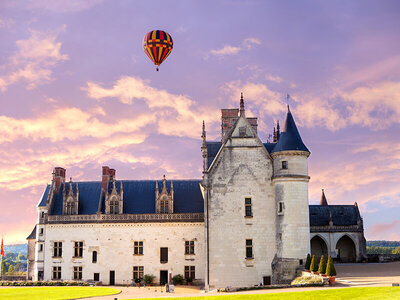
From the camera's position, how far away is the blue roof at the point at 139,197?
167ft

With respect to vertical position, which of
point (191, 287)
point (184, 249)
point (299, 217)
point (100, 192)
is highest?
point (100, 192)

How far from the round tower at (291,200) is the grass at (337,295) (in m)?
12.5

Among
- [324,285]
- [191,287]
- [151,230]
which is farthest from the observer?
[151,230]

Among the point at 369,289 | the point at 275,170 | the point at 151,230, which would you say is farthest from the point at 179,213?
the point at 369,289

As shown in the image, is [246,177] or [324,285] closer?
[324,285]

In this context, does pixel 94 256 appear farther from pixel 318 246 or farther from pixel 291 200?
pixel 318 246

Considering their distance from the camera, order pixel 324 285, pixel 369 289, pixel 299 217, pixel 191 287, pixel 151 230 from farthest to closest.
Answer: pixel 151 230 → pixel 191 287 → pixel 299 217 → pixel 324 285 → pixel 369 289

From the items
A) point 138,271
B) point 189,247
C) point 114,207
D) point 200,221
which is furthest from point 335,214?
point 114,207

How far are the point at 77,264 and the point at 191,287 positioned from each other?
12.8 meters

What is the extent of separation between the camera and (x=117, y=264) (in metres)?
48.4

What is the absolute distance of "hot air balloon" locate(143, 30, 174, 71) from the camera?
47344mm

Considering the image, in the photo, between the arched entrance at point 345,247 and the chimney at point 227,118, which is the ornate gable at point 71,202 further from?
the arched entrance at point 345,247

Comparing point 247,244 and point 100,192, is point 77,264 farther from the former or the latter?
point 247,244

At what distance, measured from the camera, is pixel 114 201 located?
50656 mm
